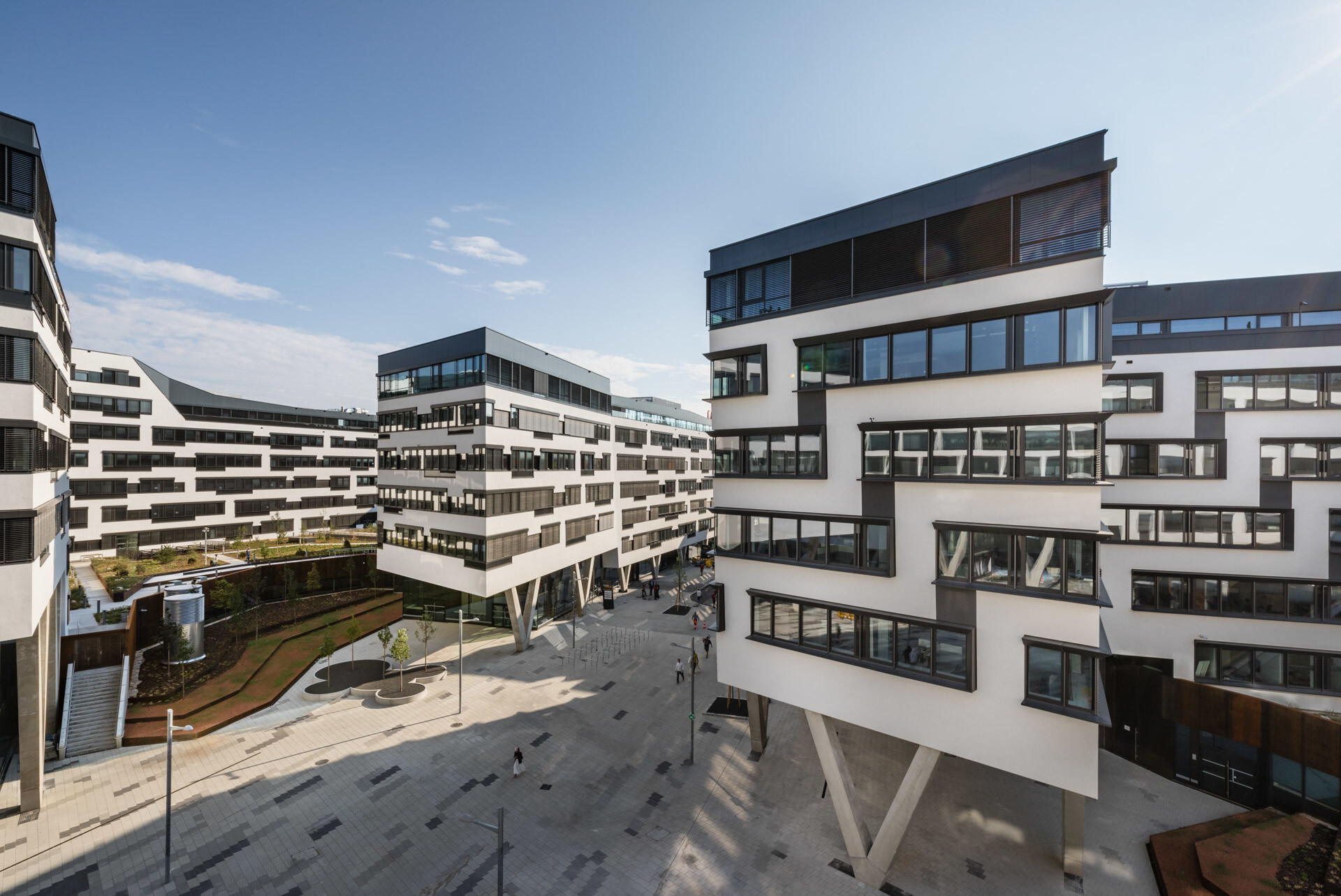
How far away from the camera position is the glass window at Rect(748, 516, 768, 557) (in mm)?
17688

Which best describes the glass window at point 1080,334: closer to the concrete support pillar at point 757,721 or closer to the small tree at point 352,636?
the concrete support pillar at point 757,721

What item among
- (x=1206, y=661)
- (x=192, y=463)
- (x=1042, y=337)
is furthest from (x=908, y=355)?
(x=192, y=463)

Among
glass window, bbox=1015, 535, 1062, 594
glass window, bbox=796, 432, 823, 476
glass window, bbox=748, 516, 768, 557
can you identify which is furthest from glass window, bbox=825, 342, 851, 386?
glass window, bbox=1015, 535, 1062, 594

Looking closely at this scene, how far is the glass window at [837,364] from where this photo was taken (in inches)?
650

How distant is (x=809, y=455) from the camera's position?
55.5ft

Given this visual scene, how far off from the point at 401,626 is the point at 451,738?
19183 millimetres

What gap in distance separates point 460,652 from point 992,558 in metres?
27.5

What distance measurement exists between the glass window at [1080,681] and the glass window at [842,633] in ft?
16.9

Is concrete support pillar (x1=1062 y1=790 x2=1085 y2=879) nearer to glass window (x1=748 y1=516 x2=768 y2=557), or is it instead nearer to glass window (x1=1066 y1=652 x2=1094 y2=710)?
glass window (x1=1066 y1=652 x2=1094 y2=710)

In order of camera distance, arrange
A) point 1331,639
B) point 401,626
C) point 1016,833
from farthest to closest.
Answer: point 401,626, point 1331,639, point 1016,833

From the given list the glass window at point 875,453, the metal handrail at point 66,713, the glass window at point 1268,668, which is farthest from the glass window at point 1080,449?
the metal handrail at point 66,713

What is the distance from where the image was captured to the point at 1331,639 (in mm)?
20688

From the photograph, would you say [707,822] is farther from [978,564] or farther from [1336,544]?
[1336,544]

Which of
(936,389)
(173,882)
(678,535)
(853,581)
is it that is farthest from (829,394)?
(678,535)
